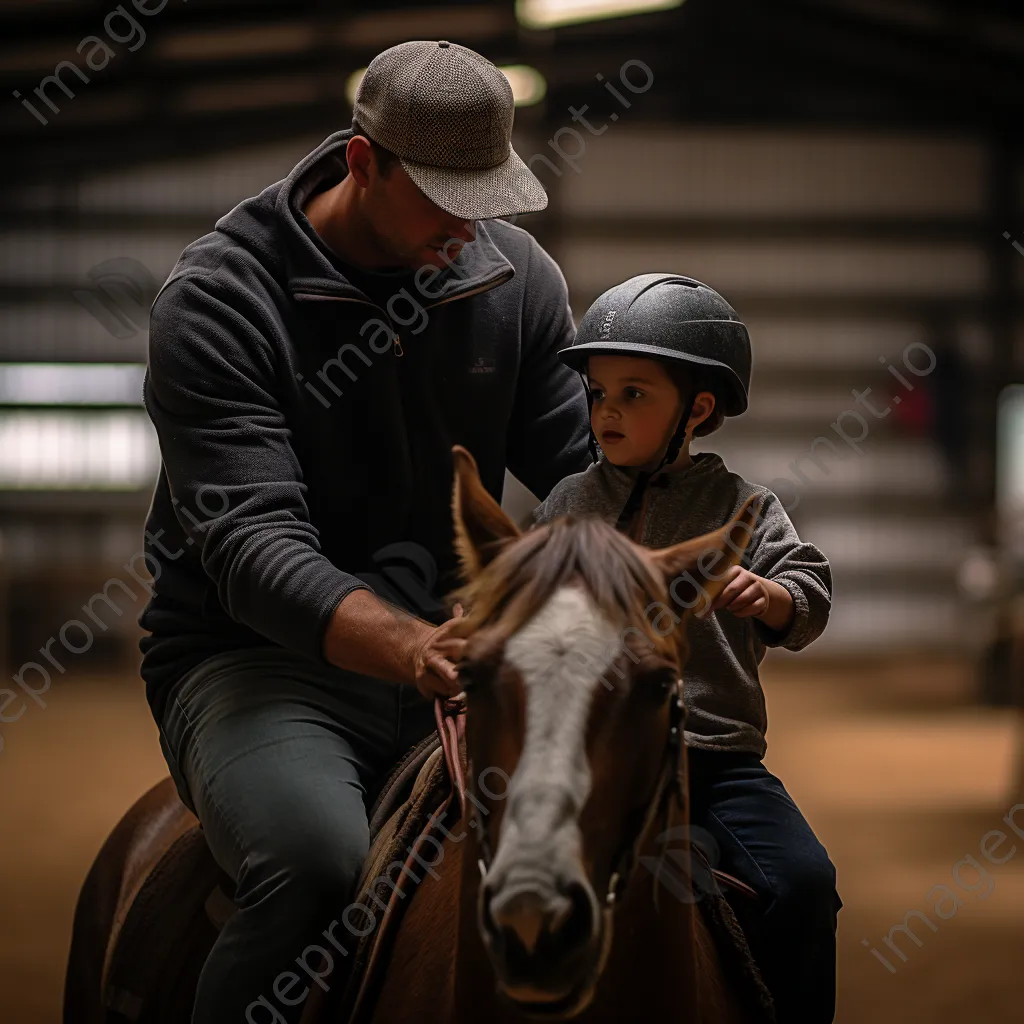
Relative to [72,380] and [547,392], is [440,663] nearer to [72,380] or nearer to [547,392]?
[547,392]

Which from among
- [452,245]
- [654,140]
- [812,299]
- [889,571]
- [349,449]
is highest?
[654,140]

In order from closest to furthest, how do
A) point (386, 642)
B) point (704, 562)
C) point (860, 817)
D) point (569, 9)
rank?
point (704, 562) → point (386, 642) → point (860, 817) → point (569, 9)

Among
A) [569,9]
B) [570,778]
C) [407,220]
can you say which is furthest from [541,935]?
[569,9]

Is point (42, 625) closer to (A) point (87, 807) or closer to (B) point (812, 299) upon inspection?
(A) point (87, 807)

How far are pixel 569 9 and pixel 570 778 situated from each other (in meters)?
8.04

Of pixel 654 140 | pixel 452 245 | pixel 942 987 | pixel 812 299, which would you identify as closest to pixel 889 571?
pixel 812 299

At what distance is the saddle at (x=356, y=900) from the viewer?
1.58 meters

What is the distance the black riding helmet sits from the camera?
5.67 feet

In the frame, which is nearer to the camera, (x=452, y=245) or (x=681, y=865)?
(x=681, y=865)

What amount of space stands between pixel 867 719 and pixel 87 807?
5179 mm

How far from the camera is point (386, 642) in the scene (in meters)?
1.60

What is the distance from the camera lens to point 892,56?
37.0 feet

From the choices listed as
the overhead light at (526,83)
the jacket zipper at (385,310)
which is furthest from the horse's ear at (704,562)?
the overhead light at (526,83)

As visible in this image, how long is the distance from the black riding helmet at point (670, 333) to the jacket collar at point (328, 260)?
0.27 meters
